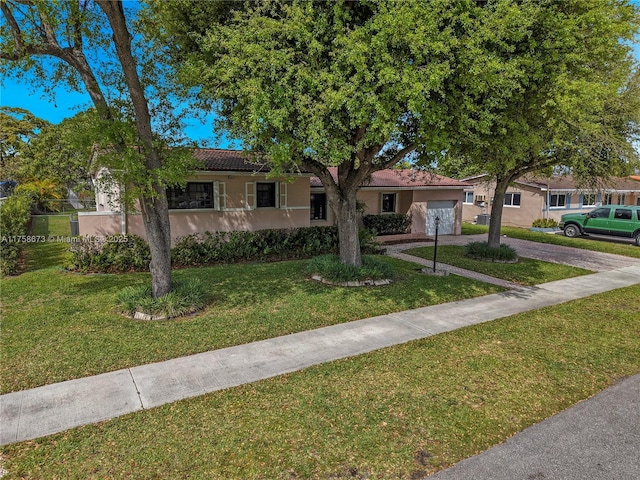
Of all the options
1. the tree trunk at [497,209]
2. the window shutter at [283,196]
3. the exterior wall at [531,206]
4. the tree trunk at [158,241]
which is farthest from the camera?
the exterior wall at [531,206]

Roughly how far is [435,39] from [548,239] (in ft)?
54.4

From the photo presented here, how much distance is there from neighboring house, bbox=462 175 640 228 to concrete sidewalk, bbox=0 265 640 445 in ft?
60.3

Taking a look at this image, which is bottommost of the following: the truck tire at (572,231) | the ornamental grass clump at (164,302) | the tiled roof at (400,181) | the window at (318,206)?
the ornamental grass clump at (164,302)

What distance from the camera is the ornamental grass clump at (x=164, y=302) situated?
7359mm

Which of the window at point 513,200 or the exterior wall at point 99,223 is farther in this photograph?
the window at point 513,200

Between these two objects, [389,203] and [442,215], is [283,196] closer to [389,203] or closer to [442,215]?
[389,203]

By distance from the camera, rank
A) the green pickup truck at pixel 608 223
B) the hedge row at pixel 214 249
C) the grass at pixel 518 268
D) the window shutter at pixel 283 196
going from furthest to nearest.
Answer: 1. the green pickup truck at pixel 608 223
2. the window shutter at pixel 283 196
3. the grass at pixel 518 268
4. the hedge row at pixel 214 249

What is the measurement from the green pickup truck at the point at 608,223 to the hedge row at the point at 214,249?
46.0 ft

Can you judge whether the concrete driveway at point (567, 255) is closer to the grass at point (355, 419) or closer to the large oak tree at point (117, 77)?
the grass at point (355, 419)

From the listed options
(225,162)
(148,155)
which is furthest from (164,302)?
(225,162)

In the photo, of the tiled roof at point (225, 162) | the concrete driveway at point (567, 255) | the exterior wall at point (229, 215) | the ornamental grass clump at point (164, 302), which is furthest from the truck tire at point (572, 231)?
the ornamental grass clump at point (164, 302)

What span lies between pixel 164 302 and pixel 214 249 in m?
5.51

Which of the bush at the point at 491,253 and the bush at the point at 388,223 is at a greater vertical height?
the bush at the point at 388,223

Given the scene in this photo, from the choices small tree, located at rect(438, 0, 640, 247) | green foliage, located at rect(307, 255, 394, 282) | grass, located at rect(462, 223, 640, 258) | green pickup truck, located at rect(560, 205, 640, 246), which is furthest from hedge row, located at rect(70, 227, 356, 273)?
green pickup truck, located at rect(560, 205, 640, 246)
